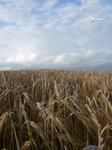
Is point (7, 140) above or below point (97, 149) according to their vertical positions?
below

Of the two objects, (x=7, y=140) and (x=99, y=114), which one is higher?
(x=99, y=114)

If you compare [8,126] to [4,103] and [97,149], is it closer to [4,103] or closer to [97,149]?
[4,103]

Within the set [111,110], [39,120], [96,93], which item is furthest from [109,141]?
[96,93]

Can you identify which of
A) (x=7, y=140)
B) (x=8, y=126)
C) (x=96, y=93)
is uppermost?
(x=96, y=93)

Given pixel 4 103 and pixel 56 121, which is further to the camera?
pixel 4 103

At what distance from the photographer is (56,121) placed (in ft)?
2.65

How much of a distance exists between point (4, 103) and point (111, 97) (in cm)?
123

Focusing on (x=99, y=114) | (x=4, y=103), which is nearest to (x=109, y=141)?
(x=99, y=114)

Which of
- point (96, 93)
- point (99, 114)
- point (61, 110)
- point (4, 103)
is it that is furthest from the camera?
point (96, 93)

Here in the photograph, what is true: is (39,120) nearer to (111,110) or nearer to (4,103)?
(4,103)

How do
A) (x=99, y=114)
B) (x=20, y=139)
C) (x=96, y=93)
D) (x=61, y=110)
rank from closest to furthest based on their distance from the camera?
(x=20, y=139) < (x=99, y=114) < (x=61, y=110) < (x=96, y=93)

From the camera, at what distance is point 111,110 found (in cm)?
104

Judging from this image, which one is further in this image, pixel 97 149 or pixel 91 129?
pixel 91 129

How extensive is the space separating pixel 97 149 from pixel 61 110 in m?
0.60
